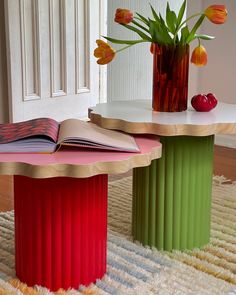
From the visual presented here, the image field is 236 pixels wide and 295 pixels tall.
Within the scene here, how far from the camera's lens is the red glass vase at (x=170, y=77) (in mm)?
1759

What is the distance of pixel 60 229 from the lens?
55.8 inches

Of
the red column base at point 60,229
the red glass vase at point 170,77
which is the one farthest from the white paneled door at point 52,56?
the red column base at point 60,229

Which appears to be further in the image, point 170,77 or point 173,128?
point 170,77

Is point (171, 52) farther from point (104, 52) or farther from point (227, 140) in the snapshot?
point (227, 140)

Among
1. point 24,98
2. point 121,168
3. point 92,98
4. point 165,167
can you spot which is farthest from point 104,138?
point 92,98

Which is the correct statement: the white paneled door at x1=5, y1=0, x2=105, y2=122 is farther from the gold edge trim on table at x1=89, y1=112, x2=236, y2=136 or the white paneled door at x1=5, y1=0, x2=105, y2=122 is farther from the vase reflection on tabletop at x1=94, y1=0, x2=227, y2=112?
the gold edge trim on table at x1=89, y1=112, x2=236, y2=136

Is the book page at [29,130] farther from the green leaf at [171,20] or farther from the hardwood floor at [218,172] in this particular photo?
the hardwood floor at [218,172]

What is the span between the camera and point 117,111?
1.81 m

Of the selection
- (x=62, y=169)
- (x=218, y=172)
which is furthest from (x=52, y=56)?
(x=62, y=169)

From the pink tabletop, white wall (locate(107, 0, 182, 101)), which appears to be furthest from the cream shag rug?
white wall (locate(107, 0, 182, 101))

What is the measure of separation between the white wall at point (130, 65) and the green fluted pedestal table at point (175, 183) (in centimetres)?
222

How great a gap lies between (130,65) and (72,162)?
2.93m

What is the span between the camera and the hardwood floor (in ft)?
7.63

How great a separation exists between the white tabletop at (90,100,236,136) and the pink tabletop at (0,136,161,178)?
21cm
